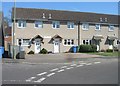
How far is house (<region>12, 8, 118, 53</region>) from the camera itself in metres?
45.0

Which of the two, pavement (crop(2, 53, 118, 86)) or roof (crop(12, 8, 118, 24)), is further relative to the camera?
roof (crop(12, 8, 118, 24))

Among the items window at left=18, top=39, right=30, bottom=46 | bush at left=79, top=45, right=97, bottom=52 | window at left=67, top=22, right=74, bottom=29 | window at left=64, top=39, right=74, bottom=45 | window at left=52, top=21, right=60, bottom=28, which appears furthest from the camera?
window at left=67, top=22, right=74, bottom=29

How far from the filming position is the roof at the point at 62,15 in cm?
4644

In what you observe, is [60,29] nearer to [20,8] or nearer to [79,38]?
[79,38]

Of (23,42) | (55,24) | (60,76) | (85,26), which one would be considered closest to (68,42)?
(55,24)

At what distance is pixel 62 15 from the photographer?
5006cm

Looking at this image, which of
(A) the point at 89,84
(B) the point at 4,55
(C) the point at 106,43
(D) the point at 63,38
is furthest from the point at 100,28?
(A) the point at 89,84

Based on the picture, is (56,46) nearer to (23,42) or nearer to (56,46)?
(56,46)

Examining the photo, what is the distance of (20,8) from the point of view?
157 feet

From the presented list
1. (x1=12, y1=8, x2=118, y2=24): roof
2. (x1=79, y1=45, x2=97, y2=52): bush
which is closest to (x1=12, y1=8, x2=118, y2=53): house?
(x1=12, y1=8, x2=118, y2=24): roof

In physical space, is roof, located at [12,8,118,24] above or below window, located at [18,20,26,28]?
above

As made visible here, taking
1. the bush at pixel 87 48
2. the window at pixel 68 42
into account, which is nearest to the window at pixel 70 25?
the window at pixel 68 42

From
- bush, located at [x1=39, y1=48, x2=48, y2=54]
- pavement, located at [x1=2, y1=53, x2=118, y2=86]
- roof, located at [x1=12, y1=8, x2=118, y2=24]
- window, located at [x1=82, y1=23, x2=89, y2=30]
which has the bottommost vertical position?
pavement, located at [x1=2, y1=53, x2=118, y2=86]

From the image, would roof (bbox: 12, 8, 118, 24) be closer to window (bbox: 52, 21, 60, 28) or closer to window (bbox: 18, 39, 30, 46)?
window (bbox: 52, 21, 60, 28)
